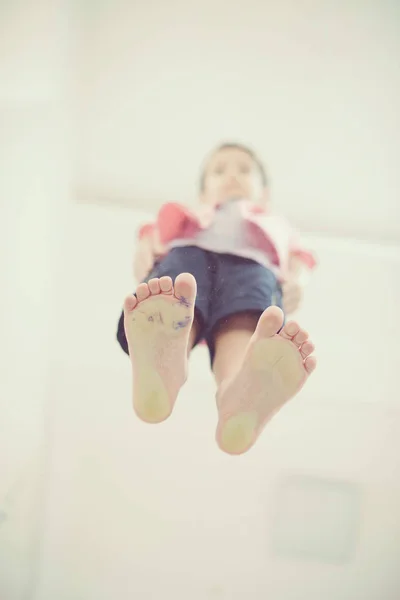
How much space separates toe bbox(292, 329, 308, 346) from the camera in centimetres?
56

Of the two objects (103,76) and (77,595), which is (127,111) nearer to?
(103,76)

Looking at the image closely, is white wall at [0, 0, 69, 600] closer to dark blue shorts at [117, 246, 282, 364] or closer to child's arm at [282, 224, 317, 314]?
dark blue shorts at [117, 246, 282, 364]

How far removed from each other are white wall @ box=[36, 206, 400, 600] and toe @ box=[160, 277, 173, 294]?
47cm

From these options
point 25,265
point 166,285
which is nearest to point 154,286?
point 166,285

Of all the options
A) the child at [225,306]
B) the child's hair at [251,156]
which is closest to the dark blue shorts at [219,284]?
the child at [225,306]

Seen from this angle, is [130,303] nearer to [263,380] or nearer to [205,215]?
[263,380]

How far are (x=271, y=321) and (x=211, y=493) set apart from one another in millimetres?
522

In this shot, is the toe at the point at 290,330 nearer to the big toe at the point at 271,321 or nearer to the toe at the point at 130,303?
the big toe at the point at 271,321

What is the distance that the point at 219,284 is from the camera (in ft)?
2.48

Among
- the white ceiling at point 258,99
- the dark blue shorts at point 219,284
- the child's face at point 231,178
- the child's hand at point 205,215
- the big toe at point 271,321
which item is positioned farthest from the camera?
the white ceiling at point 258,99

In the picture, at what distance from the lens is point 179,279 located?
1.81ft

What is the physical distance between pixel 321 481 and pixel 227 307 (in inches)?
18.7

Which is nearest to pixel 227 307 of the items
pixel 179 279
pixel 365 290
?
pixel 179 279

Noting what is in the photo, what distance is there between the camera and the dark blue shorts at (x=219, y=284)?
71cm
